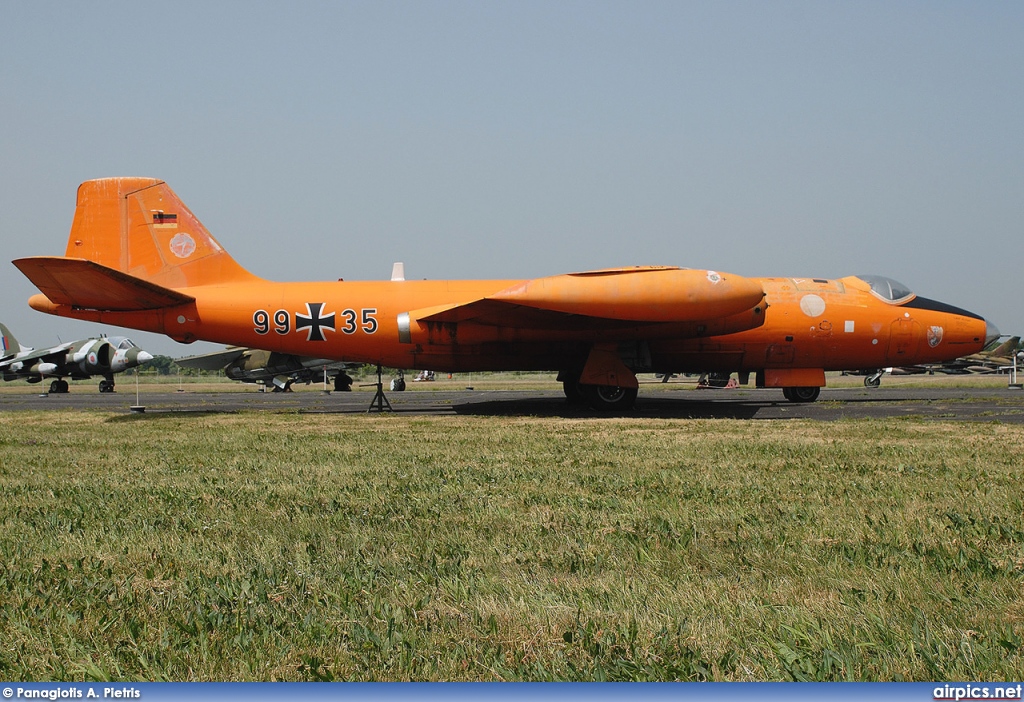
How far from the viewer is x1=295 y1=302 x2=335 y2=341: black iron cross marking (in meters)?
16.9

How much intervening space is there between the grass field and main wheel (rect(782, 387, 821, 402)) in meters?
10.9

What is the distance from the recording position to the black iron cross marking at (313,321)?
1689 centimetres

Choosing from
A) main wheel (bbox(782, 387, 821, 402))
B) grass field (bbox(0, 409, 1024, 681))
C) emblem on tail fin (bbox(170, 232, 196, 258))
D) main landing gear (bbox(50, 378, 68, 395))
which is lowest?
grass field (bbox(0, 409, 1024, 681))

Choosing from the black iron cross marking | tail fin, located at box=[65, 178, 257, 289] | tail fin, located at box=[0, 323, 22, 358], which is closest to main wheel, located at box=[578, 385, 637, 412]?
the black iron cross marking

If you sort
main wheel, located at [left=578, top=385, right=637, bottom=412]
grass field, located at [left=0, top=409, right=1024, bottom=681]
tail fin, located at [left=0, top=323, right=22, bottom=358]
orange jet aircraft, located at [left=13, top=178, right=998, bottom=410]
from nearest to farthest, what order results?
grass field, located at [left=0, top=409, right=1024, bottom=681], orange jet aircraft, located at [left=13, top=178, right=998, bottom=410], main wheel, located at [left=578, top=385, right=637, bottom=412], tail fin, located at [left=0, top=323, right=22, bottom=358]

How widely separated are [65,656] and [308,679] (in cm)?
102

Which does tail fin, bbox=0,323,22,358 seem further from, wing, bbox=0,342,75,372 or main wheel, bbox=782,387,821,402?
main wheel, bbox=782,387,821,402

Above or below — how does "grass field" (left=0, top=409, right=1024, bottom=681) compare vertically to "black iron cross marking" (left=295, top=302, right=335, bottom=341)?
below

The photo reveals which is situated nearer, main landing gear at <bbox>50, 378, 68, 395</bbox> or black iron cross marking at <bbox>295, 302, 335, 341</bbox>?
black iron cross marking at <bbox>295, 302, 335, 341</bbox>

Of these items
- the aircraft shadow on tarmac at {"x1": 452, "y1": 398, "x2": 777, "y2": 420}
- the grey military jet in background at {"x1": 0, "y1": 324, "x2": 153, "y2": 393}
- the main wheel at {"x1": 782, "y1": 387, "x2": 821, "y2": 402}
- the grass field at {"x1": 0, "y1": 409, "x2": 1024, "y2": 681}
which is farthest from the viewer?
the grey military jet in background at {"x1": 0, "y1": 324, "x2": 153, "y2": 393}

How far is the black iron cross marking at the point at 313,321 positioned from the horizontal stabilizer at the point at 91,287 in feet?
7.37

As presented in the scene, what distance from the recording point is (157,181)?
1733 cm

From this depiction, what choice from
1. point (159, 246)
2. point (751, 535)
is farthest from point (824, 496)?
point (159, 246)
